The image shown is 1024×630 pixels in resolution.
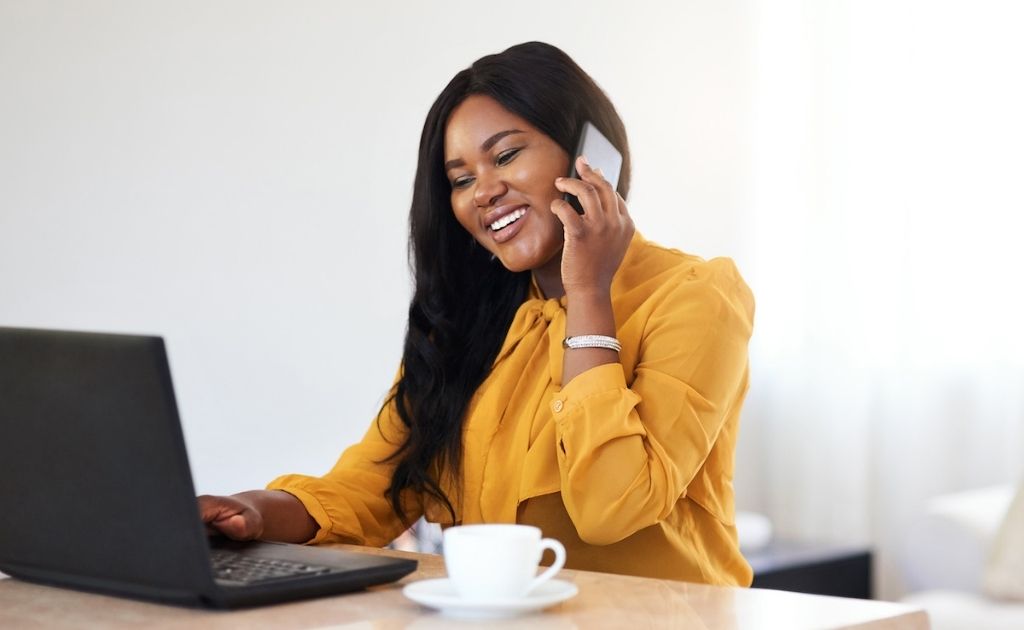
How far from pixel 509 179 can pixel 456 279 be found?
0.81 ft

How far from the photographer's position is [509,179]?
1765mm

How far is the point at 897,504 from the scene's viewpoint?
3914 mm

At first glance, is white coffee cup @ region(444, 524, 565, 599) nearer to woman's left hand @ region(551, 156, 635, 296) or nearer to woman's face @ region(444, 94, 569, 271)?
woman's left hand @ region(551, 156, 635, 296)

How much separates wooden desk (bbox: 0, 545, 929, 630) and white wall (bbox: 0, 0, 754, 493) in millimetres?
1627

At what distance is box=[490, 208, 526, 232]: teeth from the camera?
177 cm

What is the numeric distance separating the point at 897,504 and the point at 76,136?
2618 millimetres

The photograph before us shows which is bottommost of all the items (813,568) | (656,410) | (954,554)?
(813,568)

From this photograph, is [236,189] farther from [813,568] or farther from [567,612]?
[567,612]

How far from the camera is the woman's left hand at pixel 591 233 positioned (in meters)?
1.55

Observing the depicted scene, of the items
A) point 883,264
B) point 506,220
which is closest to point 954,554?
point 883,264

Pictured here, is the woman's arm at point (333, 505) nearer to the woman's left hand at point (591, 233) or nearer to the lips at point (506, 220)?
the lips at point (506, 220)

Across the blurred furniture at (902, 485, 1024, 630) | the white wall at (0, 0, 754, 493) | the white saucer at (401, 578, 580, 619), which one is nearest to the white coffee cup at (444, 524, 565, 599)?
the white saucer at (401, 578, 580, 619)

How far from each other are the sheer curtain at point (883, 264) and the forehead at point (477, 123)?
7.81 ft

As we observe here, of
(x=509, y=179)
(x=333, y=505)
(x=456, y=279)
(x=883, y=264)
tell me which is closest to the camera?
(x=333, y=505)
